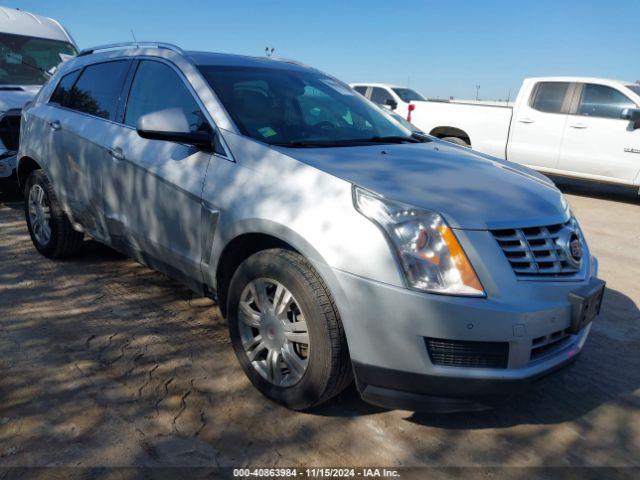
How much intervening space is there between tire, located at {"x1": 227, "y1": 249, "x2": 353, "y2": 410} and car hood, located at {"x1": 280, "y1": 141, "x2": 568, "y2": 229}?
50 centimetres

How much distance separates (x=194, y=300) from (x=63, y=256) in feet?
4.84

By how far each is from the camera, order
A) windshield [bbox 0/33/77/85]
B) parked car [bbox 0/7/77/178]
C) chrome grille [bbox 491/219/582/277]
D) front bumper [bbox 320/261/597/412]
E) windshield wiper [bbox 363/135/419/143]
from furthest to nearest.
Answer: windshield [bbox 0/33/77/85] < parked car [bbox 0/7/77/178] < windshield wiper [bbox 363/135/419/143] < chrome grille [bbox 491/219/582/277] < front bumper [bbox 320/261/597/412]

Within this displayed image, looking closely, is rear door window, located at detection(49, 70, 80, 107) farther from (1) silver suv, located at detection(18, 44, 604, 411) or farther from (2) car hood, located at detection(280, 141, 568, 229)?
(2) car hood, located at detection(280, 141, 568, 229)

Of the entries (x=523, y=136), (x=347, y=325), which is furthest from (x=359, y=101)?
(x=523, y=136)

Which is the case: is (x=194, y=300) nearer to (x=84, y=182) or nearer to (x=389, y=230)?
(x=84, y=182)

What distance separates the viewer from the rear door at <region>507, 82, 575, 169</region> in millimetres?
9031

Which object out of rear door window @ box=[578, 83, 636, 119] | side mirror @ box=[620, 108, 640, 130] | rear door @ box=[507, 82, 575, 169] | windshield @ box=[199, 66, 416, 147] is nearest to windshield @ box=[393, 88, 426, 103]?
rear door @ box=[507, 82, 575, 169]

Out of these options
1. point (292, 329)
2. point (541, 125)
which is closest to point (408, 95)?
point (541, 125)

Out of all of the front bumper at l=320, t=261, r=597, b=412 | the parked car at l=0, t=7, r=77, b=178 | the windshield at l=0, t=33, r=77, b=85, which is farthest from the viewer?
the windshield at l=0, t=33, r=77, b=85

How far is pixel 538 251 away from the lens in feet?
7.95

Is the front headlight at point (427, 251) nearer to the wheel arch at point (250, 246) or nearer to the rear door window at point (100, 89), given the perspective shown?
the wheel arch at point (250, 246)

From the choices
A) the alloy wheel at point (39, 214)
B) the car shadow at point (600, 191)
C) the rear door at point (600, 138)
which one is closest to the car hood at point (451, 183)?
the alloy wheel at point (39, 214)

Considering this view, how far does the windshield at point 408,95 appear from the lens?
1431 centimetres

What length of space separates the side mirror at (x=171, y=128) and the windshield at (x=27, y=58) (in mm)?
5750
